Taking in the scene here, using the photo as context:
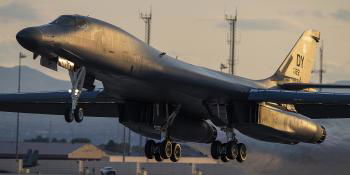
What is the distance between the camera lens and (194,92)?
46.9 meters

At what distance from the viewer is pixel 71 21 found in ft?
134

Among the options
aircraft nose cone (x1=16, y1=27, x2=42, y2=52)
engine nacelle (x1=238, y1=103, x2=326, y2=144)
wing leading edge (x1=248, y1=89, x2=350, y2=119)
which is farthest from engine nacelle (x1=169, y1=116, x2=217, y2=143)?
aircraft nose cone (x1=16, y1=27, x2=42, y2=52)

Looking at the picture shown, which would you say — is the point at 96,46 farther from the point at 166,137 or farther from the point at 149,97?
the point at 166,137

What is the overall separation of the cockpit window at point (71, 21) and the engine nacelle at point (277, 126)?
A: 12.4 m

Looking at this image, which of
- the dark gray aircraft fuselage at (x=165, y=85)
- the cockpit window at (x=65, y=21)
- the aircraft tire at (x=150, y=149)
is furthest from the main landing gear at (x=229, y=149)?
the cockpit window at (x=65, y=21)

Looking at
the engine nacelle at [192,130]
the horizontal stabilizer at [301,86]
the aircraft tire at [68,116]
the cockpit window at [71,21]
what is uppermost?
the cockpit window at [71,21]

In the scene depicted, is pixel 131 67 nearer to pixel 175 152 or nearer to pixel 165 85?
pixel 165 85

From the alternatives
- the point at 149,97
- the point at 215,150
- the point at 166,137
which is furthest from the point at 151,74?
the point at 215,150

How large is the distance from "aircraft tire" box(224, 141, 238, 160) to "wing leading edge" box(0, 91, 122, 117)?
5592mm

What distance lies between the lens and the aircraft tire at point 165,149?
49125mm

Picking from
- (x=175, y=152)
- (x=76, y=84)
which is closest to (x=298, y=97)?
(x=175, y=152)

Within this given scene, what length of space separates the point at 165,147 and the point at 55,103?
1067cm

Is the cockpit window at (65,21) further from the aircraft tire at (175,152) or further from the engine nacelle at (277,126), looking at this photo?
the engine nacelle at (277,126)

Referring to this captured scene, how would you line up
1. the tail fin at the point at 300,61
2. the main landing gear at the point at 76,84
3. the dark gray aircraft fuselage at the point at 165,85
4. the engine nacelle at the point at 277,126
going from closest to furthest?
the dark gray aircraft fuselage at the point at 165,85, the main landing gear at the point at 76,84, the engine nacelle at the point at 277,126, the tail fin at the point at 300,61
